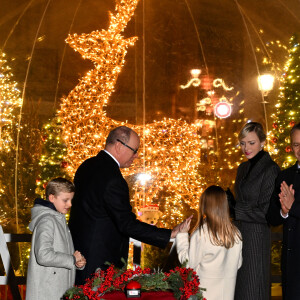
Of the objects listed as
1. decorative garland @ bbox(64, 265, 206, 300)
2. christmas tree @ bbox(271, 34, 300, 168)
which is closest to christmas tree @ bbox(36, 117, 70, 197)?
christmas tree @ bbox(271, 34, 300, 168)

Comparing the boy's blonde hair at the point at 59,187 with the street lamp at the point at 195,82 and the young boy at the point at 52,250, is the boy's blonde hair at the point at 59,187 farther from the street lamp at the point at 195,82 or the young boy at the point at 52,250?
the street lamp at the point at 195,82

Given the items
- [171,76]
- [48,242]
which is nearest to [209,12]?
[171,76]

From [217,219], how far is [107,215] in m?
0.77

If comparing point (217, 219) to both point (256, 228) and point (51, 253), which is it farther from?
point (51, 253)

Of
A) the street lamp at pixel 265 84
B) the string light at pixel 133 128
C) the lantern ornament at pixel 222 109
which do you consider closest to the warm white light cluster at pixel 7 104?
the string light at pixel 133 128

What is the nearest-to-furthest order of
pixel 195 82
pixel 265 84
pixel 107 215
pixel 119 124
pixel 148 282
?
pixel 148 282
pixel 107 215
pixel 119 124
pixel 195 82
pixel 265 84

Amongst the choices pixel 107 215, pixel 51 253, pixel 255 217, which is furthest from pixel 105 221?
pixel 255 217

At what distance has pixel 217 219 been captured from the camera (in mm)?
4191

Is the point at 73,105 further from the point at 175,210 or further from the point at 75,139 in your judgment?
the point at 175,210

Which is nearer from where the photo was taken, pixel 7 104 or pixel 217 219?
pixel 217 219

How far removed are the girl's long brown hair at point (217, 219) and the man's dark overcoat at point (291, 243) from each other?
0.33m

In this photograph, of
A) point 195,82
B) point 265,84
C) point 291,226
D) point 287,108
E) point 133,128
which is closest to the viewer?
point 291,226

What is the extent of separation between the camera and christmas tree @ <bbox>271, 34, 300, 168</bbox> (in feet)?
31.3

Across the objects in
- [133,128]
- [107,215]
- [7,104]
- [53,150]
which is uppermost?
[7,104]
